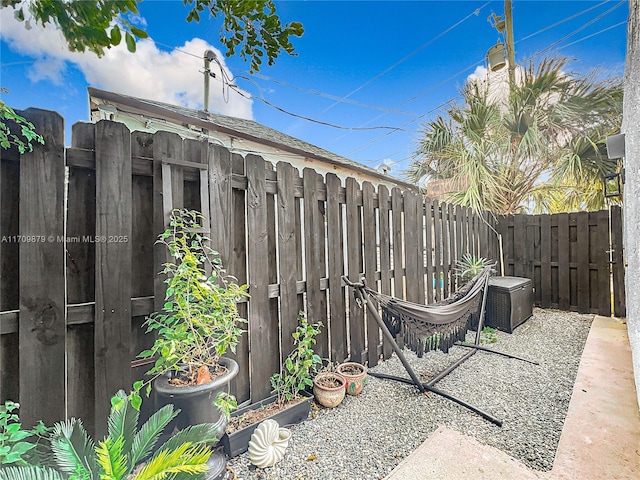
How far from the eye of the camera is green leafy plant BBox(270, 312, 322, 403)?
203 cm

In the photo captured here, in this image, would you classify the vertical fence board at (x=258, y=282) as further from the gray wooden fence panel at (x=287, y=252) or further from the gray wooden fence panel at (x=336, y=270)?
the gray wooden fence panel at (x=336, y=270)

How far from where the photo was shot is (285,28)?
108cm

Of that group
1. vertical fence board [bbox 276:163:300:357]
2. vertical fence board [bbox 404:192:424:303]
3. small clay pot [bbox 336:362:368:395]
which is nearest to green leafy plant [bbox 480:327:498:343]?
vertical fence board [bbox 404:192:424:303]

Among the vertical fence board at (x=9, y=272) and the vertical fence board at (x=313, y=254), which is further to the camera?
the vertical fence board at (x=313, y=254)

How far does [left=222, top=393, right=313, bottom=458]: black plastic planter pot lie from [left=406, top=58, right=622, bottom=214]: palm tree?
15.8 feet

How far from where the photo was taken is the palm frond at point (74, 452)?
975mm

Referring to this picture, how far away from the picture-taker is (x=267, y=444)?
1.57 metres

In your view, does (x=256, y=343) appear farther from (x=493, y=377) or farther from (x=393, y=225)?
(x=493, y=377)

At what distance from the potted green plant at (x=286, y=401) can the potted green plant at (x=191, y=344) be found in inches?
11.5

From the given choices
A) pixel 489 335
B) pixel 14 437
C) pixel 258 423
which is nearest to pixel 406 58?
pixel 489 335

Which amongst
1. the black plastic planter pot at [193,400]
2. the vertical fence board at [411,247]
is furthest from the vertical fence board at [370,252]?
the black plastic planter pot at [193,400]

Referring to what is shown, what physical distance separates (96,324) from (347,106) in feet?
25.5

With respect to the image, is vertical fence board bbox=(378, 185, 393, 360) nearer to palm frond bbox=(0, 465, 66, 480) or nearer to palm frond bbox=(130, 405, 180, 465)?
palm frond bbox=(130, 405, 180, 465)

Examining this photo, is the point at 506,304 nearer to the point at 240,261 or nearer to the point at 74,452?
the point at 240,261
